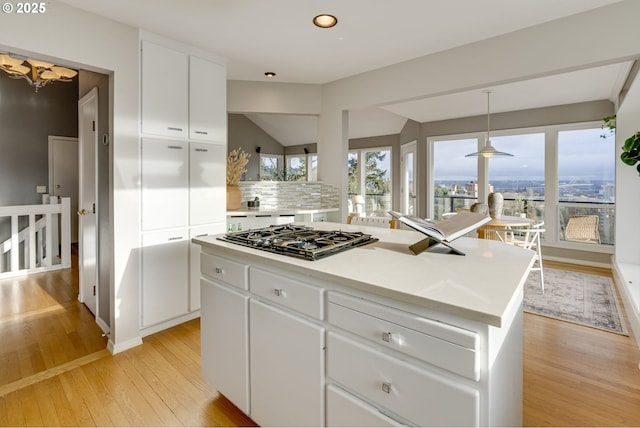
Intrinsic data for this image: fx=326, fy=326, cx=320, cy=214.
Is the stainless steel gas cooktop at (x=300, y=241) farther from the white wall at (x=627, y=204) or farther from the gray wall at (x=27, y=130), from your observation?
the gray wall at (x=27, y=130)

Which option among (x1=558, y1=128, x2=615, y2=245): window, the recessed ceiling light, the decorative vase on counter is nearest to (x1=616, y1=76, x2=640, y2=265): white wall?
(x1=558, y1=128, x2=615, y2=245): window

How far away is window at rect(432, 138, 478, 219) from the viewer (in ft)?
20.5

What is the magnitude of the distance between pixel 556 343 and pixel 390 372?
7.46ft

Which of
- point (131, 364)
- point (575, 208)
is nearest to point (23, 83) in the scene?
point (131, 364)

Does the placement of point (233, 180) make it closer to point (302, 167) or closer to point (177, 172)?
point (177, 172)

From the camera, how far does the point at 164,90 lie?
273cm

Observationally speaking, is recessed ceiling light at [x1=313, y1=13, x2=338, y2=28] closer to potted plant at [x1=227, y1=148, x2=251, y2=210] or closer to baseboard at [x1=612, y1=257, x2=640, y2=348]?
potted plant at [x1=227, y1=148, x2=251, y2=210]

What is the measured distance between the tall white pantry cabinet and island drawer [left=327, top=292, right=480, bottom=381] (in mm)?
2087

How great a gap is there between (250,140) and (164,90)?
6299mm

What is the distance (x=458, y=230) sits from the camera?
148 centimetres

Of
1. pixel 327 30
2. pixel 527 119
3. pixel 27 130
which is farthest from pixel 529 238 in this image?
pixel 27 130

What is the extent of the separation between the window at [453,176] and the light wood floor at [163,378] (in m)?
3.65

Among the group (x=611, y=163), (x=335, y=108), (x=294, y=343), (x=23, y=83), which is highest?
(x=23, y=83)

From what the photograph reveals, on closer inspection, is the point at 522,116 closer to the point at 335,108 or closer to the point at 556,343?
the point at 335,108
